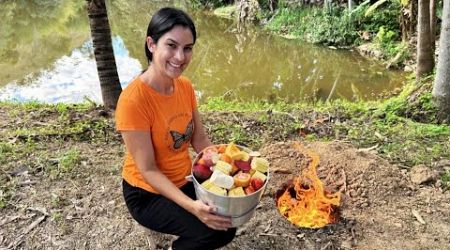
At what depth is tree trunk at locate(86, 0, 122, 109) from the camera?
4594mm

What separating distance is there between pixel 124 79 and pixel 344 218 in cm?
794

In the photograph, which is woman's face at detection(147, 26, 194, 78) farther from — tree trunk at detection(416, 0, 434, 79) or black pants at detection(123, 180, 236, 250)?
tree trunk at detection(416, 0, 434, 79)

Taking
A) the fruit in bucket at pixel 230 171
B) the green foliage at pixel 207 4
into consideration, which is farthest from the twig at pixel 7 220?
the green foliage at pixel 207 4

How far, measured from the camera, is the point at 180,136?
2512 mm

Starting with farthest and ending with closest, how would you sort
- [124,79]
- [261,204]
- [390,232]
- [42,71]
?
1. [42,71]
2. [124,79]
3. [261,204]
4. [390,232]

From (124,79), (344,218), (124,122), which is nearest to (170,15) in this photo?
(124,122)

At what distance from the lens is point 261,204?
133 inches

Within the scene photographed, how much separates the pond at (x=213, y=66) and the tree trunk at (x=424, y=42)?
310 centimetres

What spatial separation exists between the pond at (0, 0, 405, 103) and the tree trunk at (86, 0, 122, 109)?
2318 millimetres

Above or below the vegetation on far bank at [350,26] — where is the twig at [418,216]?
below

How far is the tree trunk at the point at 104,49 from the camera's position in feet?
15.1

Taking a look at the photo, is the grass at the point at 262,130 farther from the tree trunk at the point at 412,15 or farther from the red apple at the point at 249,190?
the tree trunk at the point at 412,15

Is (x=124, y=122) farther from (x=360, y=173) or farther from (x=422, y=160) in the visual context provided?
(x=422, y=160)

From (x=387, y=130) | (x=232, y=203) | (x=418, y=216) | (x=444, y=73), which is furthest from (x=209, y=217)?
(x=444, y=73)
